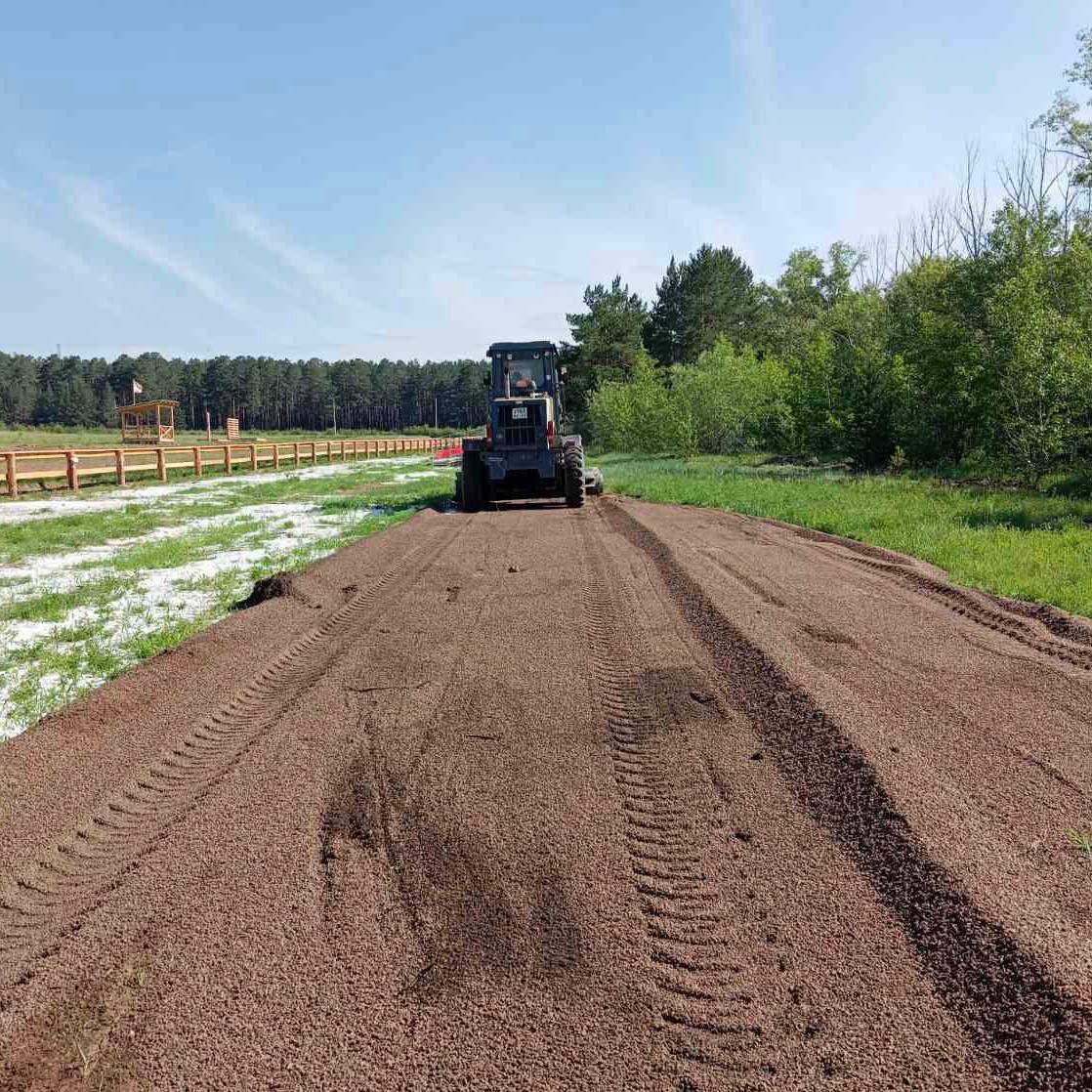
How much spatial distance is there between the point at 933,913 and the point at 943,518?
11182 millimetres

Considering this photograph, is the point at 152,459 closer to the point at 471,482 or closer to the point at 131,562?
the point at 471,482

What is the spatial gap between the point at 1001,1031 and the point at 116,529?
46.0 feet

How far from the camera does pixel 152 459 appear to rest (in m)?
25.4

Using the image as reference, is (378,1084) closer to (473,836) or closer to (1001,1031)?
(473,836)

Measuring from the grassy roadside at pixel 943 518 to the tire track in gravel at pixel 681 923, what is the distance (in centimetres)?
505

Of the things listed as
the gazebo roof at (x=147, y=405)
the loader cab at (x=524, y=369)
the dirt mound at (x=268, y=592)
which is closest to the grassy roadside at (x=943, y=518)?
the loader cab at (x=524, y=369)

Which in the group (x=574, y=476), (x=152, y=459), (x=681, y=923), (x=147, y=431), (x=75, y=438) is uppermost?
(x=147, y=431)

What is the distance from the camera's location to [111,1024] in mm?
2328

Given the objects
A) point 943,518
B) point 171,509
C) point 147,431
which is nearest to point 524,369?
point 171,509

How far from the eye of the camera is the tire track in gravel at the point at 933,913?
2.14 metres

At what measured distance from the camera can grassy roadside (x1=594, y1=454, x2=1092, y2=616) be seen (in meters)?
8.29

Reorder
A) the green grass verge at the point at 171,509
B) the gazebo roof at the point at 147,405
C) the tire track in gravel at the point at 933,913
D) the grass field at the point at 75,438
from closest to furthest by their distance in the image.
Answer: the tire track in gravel at the point at 933,913, the green grass verge at the point at 171,509, the gazebo roof at the point at 147,405, the grass field at the point at 75,438

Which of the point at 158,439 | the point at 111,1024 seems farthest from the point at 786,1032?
the point at 158,439

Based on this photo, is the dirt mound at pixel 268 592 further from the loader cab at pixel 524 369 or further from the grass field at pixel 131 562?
the loader cab at pixel 524 369
